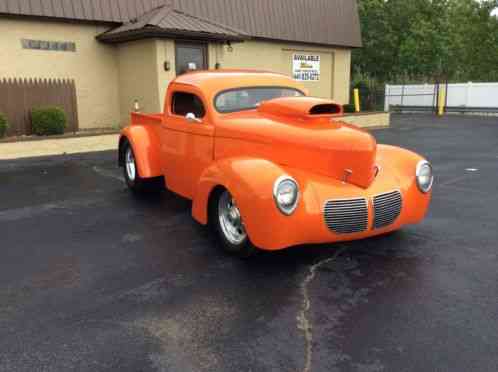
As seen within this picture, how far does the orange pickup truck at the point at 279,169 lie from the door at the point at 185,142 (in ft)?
0.04

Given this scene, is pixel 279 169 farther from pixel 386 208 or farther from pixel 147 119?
pixel 147 119

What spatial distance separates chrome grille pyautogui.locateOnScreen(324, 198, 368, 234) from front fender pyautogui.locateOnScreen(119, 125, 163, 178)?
122 inches

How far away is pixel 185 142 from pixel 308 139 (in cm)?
179

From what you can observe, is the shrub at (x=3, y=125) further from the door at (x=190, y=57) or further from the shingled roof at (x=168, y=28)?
the door at (x=190, y=57)

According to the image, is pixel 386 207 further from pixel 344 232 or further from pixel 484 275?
pixel 484 275

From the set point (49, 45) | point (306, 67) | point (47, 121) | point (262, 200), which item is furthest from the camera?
point (306, 67)

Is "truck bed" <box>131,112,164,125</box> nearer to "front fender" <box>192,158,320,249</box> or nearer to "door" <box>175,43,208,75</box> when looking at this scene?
"front fender" <box>192,158,320,249</box>

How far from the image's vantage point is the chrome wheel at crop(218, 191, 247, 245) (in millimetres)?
4289

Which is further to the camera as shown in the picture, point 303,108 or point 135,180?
point 135,180

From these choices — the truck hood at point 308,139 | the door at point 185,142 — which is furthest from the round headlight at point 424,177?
the door at point 185,142

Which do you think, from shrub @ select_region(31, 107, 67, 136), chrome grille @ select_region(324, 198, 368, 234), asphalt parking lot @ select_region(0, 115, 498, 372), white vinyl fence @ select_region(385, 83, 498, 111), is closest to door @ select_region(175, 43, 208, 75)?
shrub @ select_region(31, 107, 67, 136)

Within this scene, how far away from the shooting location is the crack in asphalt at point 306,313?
274 centimetres

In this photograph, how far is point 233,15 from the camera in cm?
1661

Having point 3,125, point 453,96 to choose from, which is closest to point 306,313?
point 3,125
